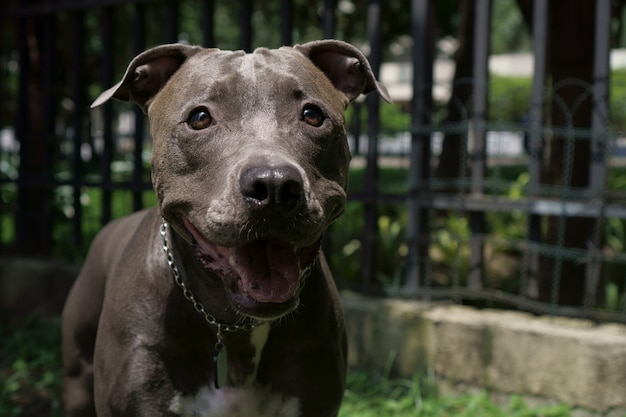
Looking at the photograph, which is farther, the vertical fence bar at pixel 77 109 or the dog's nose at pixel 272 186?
the vertical fence bar at pixel 77 109

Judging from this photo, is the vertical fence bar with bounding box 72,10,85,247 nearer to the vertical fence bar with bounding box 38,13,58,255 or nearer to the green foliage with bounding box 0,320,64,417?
the vertical fence bar with bounding box 38,13,58,255

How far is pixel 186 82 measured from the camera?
2818mm

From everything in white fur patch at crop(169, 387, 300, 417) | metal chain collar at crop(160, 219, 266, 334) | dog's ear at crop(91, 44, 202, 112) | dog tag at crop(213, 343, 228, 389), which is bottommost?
white fur patch at crop(169, 387, 300, 417)

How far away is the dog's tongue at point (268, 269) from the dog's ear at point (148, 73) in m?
0.87

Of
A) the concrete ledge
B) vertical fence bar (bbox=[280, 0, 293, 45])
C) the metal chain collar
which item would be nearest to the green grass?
the concrete ledge

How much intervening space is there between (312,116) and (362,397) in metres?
2.47

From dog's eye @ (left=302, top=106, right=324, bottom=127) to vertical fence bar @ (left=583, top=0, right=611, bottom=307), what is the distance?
2381 millimetres

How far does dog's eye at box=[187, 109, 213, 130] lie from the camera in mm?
2654

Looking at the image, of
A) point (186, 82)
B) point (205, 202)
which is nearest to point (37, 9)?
point (186, 82)

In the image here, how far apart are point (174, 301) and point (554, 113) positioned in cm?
390

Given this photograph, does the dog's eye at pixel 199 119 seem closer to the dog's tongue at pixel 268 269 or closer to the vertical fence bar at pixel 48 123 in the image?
the dog's tongue at pixel 268 269

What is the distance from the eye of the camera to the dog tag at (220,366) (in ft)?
9.43

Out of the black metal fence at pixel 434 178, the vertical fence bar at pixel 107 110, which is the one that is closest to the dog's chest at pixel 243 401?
the black metal fence at pixel 434 178

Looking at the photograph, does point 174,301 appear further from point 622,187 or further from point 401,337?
point 622,187
